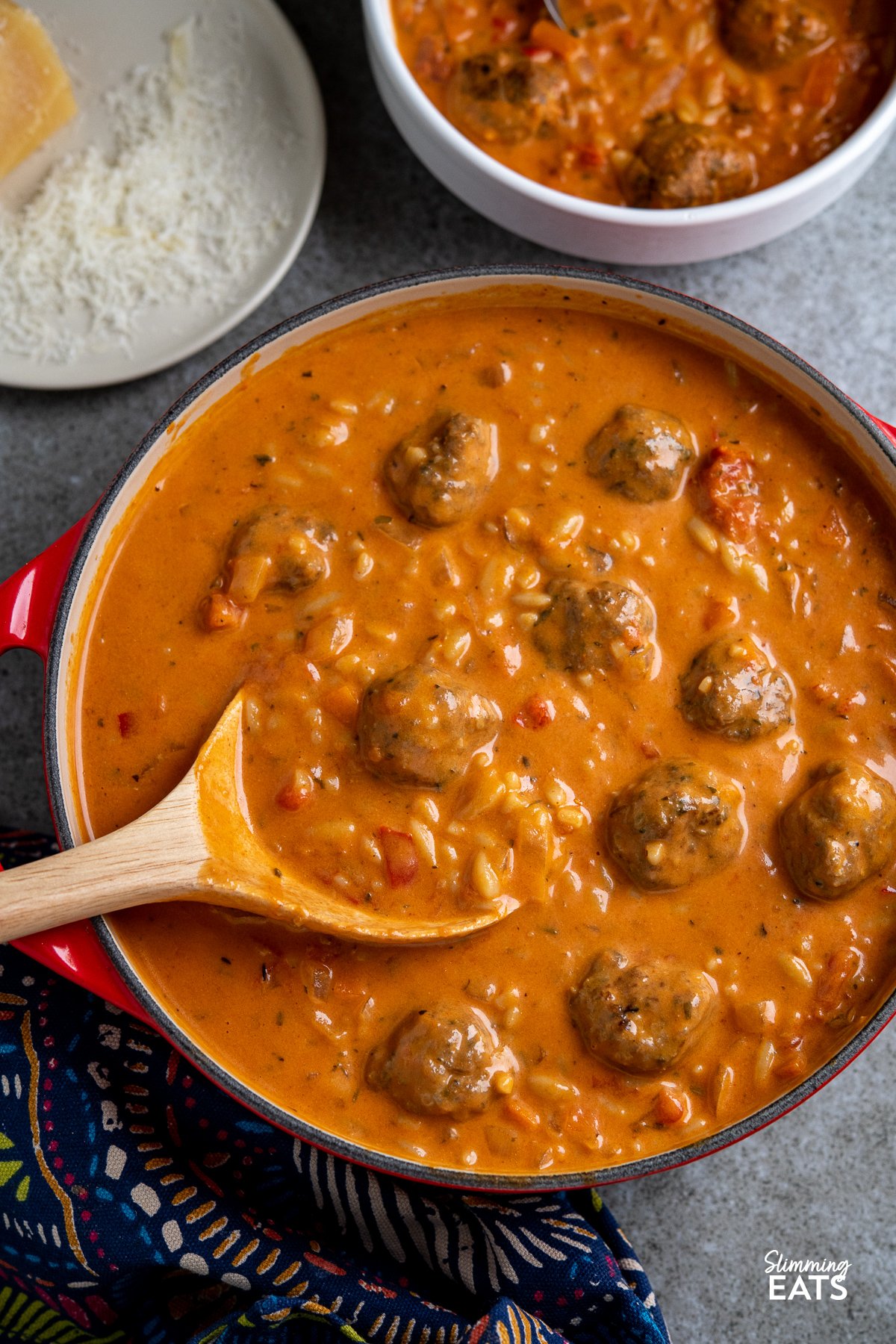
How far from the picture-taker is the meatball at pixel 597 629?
2865mm

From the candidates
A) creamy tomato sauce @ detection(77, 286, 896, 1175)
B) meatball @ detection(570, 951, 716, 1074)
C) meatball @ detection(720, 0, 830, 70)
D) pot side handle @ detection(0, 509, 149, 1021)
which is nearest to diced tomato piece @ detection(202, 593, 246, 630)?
creamy tomato sauce @ detection(77, 286, 896, 1175)

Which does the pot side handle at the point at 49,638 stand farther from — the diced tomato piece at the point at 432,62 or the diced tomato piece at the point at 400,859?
the diced tomato piece at the point at 432,62

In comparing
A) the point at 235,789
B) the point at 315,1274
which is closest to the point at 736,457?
the point at 235,789

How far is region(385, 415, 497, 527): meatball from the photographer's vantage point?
2.91 m

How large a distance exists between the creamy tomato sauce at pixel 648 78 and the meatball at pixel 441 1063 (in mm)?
2368

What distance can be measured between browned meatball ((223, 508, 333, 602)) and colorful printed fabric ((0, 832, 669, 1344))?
117cm

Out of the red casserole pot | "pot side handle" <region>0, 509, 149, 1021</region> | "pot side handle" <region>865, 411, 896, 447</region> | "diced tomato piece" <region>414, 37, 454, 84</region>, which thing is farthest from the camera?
"diced tomato piece" <region>414, 37, 454, 84</region>

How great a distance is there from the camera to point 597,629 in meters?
2.86

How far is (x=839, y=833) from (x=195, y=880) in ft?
5.10

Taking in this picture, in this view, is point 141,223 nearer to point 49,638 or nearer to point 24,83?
point 24,83

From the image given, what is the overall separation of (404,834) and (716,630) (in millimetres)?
960

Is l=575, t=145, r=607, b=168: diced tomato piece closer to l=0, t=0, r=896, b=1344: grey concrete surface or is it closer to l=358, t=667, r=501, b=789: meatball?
l=0, t=0, r=896, b=1344: grey concrete surface

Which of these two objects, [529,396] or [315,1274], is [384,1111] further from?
[529,396]

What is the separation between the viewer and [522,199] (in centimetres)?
322
